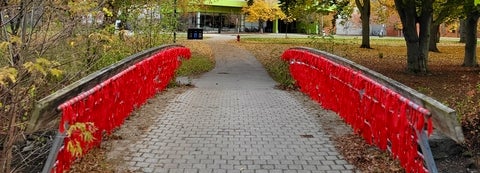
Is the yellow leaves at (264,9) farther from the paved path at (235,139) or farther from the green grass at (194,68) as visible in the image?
the paved path at (235,139)

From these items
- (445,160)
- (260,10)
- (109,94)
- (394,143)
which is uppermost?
(260,10)

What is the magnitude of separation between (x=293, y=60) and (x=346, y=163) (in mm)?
7064

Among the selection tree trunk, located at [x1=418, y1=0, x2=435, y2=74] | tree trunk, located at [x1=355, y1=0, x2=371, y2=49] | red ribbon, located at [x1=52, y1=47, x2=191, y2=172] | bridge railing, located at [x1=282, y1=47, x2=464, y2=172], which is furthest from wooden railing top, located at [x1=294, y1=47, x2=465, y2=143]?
tree trunk, located at [x1=355, y1=0, x2=371, y2=49]

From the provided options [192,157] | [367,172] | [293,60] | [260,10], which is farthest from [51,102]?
[260,10]

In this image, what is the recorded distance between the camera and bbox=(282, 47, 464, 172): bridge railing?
4281mm

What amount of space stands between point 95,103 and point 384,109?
3125 millimetres

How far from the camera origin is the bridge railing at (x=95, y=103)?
4.19 meters

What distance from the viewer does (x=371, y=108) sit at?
6.08m

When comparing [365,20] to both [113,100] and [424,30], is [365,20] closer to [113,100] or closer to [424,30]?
[424,30]

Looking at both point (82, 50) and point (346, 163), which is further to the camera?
point (82, 50)

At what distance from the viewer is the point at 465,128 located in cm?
677

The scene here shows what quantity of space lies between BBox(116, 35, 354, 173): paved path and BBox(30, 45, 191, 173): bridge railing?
513 millimetres

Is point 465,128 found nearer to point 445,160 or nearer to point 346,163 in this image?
point 445,160

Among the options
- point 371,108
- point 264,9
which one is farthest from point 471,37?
point 264,9
